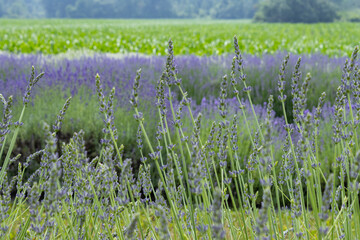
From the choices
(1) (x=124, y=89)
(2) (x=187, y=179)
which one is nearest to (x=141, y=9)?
(1) (x=124, y=89)

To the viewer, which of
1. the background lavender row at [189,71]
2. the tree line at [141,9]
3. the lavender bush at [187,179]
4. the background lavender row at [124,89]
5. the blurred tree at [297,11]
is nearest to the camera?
the lavender bush at [187,179]

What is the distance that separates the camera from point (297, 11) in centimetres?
4022

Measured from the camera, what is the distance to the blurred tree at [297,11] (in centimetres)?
4022

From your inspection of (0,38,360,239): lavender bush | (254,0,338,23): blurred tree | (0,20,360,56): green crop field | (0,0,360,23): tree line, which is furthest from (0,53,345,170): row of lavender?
(0,0,360,23): tree line

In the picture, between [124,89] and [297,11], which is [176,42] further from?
[297,11]

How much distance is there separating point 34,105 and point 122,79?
4.55ft

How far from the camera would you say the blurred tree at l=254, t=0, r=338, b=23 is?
4022cm

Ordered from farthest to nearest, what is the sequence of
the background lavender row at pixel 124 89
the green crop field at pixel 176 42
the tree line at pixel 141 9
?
the tree line at pixel 141 9 → the green crop field at pixel 176 42 → the background lavender row at pixel 124 89

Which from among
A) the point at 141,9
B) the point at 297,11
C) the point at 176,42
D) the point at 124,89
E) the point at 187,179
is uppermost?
the point at 141,9

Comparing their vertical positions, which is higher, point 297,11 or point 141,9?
point 141,9

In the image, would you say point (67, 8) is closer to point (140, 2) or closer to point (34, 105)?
point (140, 2)

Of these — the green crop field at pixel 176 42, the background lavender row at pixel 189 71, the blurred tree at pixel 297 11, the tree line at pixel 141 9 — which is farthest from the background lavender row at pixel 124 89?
the tree line at pixel 141 9

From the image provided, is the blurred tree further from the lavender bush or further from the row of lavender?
the lavender bush

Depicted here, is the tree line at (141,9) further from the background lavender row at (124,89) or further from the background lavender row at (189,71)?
the background lavender row at (124,89)
